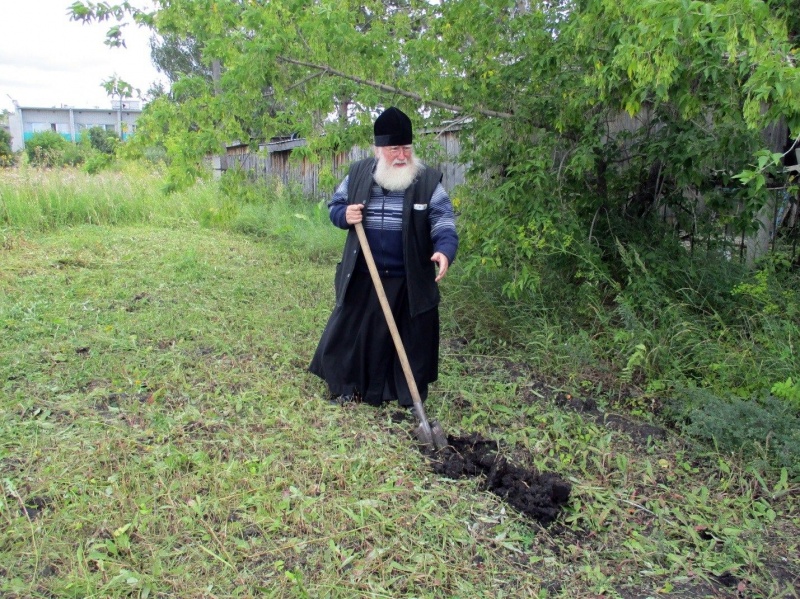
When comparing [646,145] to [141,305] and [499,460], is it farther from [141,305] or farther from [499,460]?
[141,305]

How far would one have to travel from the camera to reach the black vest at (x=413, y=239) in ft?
11.7

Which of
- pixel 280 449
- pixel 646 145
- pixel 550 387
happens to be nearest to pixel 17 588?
pixel 280 449

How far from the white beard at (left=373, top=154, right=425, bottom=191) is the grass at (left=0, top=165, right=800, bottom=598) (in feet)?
4.52

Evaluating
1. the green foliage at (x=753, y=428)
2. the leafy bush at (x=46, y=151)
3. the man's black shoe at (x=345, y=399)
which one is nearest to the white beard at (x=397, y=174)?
the man's black shoe at (x=345, y=399)

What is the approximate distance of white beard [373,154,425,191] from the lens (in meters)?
3.52

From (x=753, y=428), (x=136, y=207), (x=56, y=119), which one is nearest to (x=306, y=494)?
(x=753, y=428)

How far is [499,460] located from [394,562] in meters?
0.94

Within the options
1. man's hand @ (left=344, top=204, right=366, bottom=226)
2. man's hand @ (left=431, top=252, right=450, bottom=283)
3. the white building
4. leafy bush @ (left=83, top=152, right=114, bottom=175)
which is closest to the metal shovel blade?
man's hand @ (left=431, top=252, right=450, bottom=283)

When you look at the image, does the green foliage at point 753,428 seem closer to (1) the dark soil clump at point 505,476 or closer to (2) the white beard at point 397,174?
(1) the dark soil clump at point 505,476

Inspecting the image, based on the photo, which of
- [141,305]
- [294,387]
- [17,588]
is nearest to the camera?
[17,588]

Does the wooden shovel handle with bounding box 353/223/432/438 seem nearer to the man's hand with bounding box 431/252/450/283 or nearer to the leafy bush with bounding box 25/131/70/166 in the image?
the man's hand with bounding box 431/252/450/283

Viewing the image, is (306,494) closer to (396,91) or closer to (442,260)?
(442,260)

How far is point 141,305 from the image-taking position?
5.75m

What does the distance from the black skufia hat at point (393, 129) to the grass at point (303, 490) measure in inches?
63.7
